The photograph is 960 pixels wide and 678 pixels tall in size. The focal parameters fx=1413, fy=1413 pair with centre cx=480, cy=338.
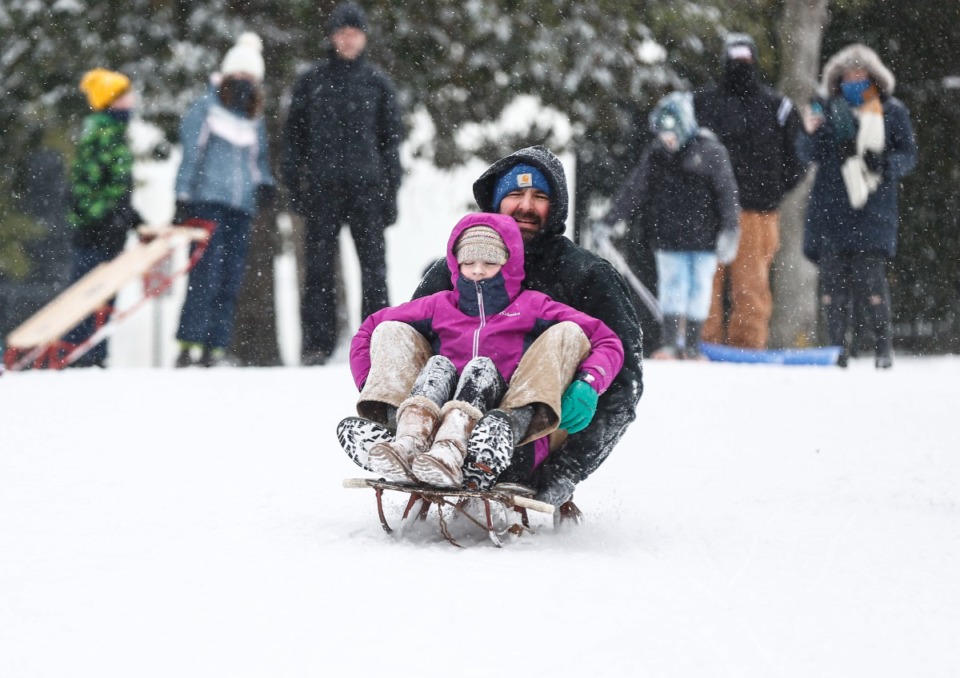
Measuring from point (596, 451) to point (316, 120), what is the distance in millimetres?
5040

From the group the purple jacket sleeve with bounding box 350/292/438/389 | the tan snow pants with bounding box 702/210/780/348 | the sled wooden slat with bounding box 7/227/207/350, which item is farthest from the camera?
the tan snow pants with bounding box 702/210/780/348

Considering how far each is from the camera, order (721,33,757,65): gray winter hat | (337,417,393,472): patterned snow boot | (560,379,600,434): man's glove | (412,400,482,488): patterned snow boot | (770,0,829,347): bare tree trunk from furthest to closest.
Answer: (770,0,829,347): bare tree trunk, (721,33,757,65): gray winter hat, (560,379,600,434): man's glove, (337,417,393,472): patterned snow boot, (412,400,482,488): patterned snow boot

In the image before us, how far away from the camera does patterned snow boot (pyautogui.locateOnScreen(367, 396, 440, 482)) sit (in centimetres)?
426

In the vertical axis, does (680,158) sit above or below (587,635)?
above

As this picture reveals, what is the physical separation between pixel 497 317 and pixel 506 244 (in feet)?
0.82

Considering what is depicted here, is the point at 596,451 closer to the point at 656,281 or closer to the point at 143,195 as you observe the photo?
the point at 656,281

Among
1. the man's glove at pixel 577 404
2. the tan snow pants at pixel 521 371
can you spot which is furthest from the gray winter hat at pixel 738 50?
the man's glove at pixel 577 404

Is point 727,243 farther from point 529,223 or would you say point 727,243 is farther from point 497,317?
point 497,317

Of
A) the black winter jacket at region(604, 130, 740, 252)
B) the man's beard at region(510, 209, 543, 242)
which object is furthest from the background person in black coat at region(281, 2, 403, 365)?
the man's beard at region(510, 209, 543, 242)

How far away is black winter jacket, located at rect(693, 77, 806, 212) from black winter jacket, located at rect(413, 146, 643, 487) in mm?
5657

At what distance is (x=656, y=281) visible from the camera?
1238cm

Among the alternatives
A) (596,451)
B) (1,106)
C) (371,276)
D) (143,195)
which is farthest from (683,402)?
(143,195)

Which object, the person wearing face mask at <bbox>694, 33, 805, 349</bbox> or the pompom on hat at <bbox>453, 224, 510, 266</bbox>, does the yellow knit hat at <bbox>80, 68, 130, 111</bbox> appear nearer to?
the person wearing face mask at <bbox>694, 33, 805, 349</bbox>

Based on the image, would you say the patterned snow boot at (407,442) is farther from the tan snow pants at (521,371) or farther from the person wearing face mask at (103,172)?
the person wearing face mask at (103,172)
